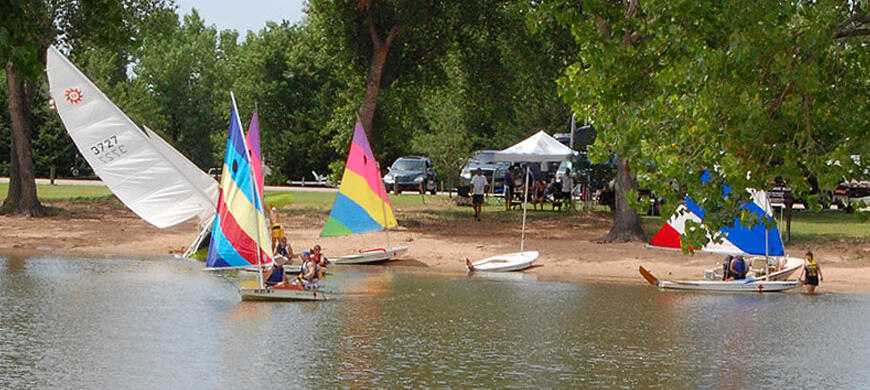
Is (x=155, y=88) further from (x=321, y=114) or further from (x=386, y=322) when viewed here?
(x=386, y=322)

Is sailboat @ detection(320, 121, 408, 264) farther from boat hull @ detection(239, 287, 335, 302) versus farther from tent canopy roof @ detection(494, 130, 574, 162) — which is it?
tent canopy roof @ detection(494, 130, 574, 162)

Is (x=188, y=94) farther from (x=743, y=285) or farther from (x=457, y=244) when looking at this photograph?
(x=743, y=285)

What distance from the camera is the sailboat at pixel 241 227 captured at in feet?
77.1

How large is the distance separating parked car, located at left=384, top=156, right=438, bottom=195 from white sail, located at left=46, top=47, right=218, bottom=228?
2705 cm

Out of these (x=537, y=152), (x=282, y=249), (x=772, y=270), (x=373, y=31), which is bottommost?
(x=772, y=270)

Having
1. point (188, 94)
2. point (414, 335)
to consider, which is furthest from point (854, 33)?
point (188, 94)

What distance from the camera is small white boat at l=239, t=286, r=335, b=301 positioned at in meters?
23.6

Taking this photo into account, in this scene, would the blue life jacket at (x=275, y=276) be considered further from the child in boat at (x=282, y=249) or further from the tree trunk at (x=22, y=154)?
the tree trunk at (x=22, y=154)

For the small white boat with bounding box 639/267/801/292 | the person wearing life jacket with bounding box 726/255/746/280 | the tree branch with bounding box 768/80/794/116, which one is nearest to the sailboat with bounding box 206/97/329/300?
the small white boat with bounding box 639/267/801/292

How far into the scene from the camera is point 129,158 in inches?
1187

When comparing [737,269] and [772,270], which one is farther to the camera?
[772,270]

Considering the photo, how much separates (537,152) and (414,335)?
19.6m

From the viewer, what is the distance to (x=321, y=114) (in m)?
63.8

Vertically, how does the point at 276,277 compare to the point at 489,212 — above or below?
below
